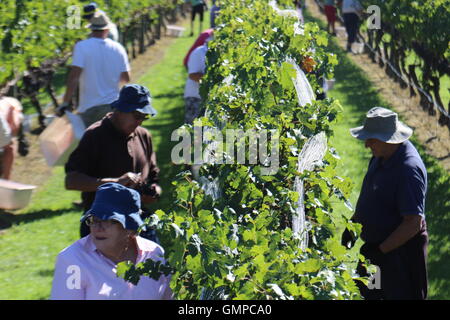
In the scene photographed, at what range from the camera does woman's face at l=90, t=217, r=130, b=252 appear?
4.61m

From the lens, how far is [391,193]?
6117 mm

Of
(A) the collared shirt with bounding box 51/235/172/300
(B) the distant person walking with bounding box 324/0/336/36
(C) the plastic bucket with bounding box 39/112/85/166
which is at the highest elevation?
(A) the collared shirt with bounding box 51/235/172/300

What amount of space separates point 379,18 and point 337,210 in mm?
8593

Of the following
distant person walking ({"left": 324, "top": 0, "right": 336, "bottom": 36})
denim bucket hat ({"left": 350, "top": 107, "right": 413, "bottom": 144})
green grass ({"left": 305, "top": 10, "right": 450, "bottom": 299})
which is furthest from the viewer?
distant person walking ({"left": 324, "top": 0, "right": 336, "bottom": 36})

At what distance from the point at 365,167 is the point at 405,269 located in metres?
5.72

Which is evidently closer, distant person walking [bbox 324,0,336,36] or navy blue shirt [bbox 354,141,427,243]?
navy blue shirt [bbox 354,141,427,243]

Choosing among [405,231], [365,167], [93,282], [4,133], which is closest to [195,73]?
[4,133]

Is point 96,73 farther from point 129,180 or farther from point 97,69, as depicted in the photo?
point 129,180

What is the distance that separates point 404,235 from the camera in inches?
238

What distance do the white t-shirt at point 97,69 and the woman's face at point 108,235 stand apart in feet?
15.0

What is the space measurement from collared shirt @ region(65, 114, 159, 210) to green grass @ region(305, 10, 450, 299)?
1.41m

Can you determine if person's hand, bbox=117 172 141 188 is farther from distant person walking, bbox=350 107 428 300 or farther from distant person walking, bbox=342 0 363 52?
distant person walking, bbox=342 0 363 52

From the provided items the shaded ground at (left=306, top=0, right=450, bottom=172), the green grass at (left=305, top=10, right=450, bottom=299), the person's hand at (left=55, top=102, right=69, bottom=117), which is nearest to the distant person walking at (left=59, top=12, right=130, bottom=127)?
the person's hand at (left=55, top=102, right=69, bottom=117)
